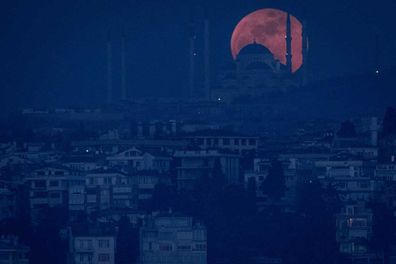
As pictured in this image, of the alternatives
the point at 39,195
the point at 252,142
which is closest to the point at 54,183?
the point at 39,195

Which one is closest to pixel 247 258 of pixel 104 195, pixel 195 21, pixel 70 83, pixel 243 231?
pixel 243 231

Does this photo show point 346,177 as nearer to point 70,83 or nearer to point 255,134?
point 255,134

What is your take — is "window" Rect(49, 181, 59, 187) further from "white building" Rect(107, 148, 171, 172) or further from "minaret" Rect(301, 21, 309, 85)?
"minaret" Rect(301, 21, 309, 85)

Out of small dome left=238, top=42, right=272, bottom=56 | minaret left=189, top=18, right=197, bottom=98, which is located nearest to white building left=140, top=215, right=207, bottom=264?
small dome left=238, top=42, right=272, bottom=56

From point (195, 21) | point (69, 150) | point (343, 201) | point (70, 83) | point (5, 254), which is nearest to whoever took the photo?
point (5, 254)

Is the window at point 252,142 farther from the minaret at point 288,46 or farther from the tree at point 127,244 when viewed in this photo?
the minaret at point 288,46

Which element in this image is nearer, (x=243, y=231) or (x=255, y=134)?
(x=243, y=231)

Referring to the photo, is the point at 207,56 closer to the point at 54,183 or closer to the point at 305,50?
the point at 305,50
